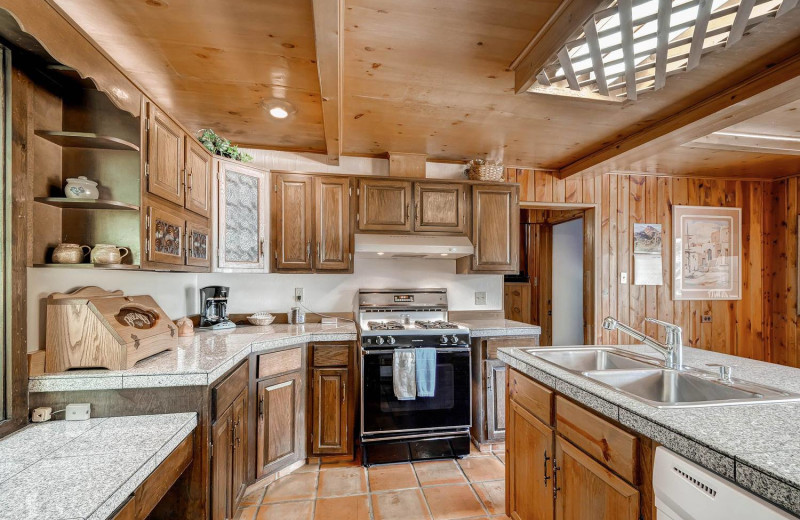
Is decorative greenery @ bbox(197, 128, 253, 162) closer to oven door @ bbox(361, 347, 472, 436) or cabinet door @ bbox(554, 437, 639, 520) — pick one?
oven door @ bbox(361, 347, 472, 436)

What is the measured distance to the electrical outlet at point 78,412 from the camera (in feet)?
4.60

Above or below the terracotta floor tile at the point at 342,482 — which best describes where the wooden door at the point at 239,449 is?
above

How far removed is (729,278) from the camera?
383 cm

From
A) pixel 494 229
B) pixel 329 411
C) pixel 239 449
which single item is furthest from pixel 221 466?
pixel 494 229

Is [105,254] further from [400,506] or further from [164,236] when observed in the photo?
[400,506]

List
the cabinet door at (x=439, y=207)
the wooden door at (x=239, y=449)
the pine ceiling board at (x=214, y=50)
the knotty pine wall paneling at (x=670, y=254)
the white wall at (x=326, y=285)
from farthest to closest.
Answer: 1. the knotty pine wall paneling at (x=670, y=254)
2. the cabinet door at (x=439, y=207)
3. the white wall at (x=326, y=285)
4. the wooden door at (x=239, y=449)
5. the pine ceiling board at (x=214, y=50)

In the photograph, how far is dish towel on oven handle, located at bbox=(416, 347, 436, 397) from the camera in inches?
103

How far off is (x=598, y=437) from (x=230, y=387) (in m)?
1.61

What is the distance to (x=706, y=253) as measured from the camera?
3.80 metres

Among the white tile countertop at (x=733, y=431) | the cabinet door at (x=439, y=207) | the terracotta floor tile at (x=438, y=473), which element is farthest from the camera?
the cabinet door at (x=439, y=207)

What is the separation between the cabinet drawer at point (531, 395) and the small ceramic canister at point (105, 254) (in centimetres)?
193

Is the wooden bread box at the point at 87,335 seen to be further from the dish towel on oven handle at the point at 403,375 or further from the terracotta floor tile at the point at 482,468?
the terracotta floor tile at the point at 482,468

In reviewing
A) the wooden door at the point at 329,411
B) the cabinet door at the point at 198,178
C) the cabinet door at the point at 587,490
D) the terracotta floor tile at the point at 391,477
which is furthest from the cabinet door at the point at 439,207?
the cabinet door at the point at 587,490

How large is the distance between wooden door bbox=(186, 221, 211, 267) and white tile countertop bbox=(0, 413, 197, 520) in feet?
3.37
